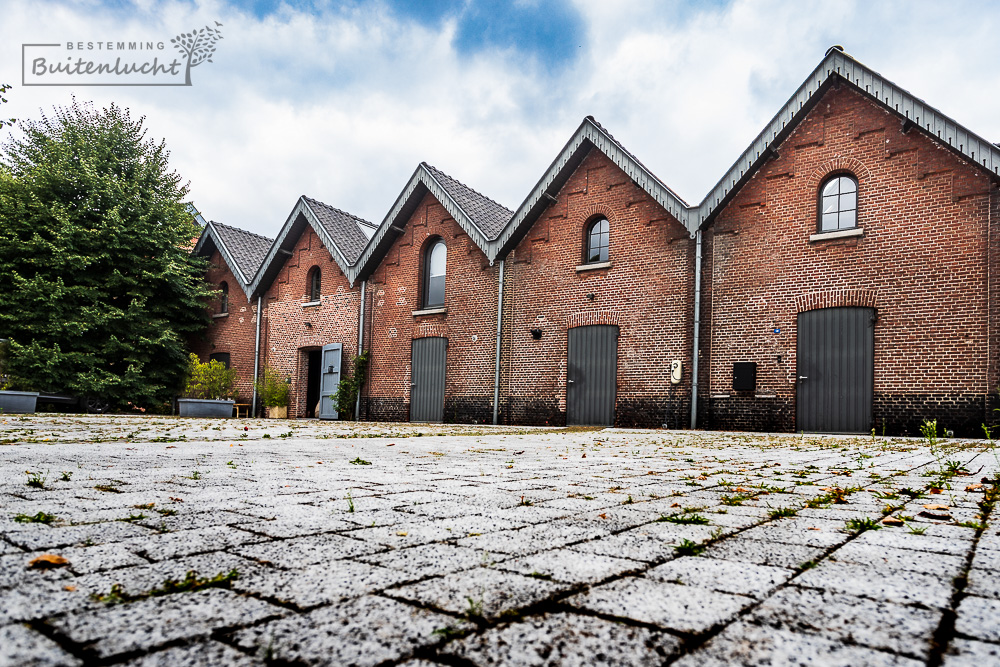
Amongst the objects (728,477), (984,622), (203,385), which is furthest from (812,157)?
(203,385)

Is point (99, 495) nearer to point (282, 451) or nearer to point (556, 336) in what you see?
point (282, 451)

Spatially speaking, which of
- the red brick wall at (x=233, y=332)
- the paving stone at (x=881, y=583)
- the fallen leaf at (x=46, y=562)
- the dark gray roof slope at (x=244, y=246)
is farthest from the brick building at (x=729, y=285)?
the fallen leaf at (x=46, y=562)

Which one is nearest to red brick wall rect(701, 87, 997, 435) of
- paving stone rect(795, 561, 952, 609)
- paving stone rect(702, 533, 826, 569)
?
paving stone rect(702, 533, 826, 569)

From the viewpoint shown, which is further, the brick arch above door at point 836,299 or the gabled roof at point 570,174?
the gabled roof at point 570,174

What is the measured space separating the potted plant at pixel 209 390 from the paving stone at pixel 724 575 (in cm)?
1686

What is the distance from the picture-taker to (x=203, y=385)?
18.1 metres

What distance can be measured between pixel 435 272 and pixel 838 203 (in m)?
9.53

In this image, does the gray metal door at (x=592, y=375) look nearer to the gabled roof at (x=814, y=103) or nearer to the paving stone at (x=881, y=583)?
the gabled roof at (x=814, y=103)

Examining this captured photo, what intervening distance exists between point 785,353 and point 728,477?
8.87 meters

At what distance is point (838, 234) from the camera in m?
11.6

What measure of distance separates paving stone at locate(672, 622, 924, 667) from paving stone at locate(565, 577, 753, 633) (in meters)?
0.08

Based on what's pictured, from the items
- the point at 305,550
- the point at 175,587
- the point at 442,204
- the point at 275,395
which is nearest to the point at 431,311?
the point at 442,204

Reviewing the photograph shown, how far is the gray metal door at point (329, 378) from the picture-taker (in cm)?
1814

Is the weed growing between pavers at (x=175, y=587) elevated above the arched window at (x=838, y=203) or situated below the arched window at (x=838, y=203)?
below
